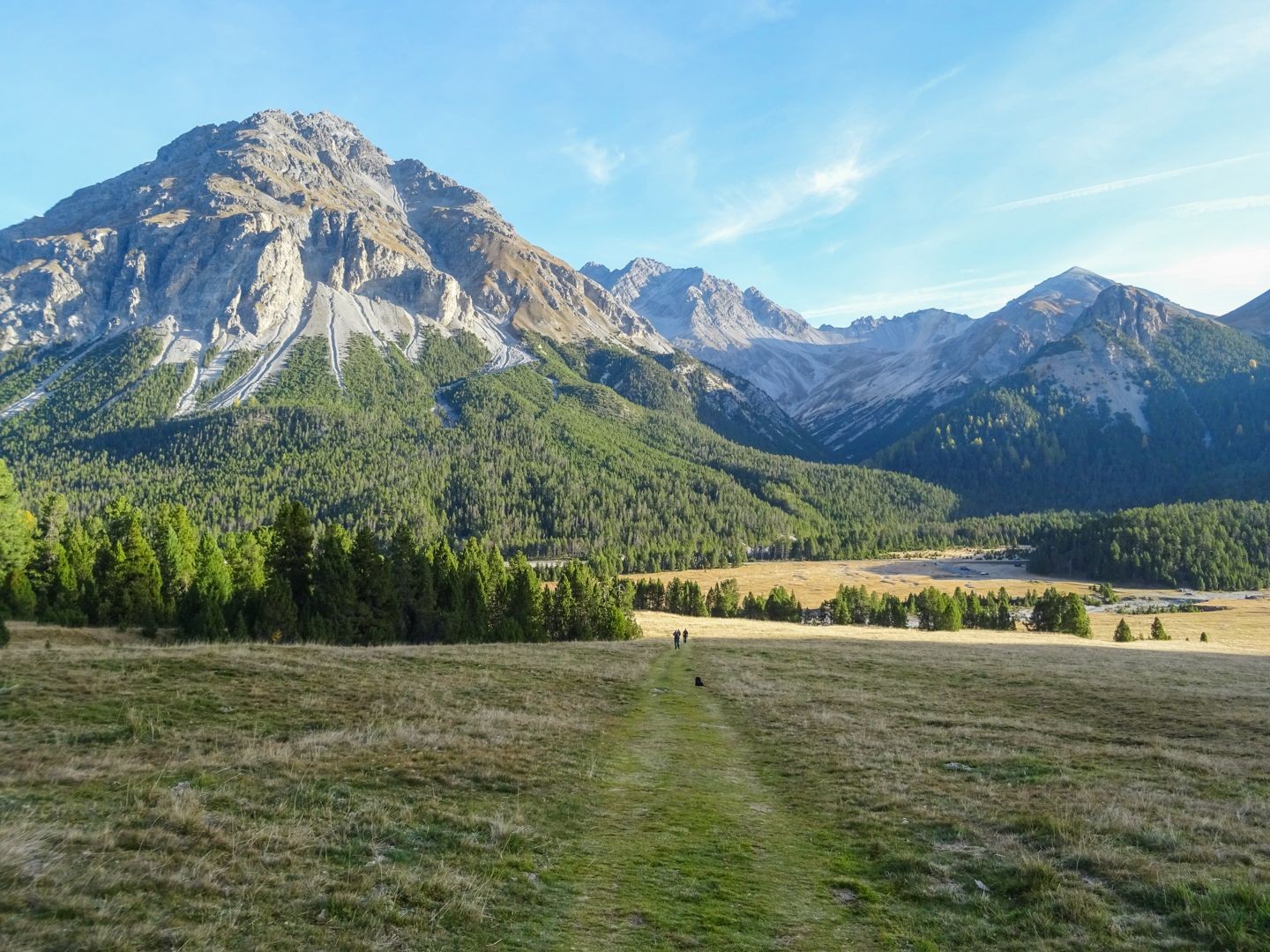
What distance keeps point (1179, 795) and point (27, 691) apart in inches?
1231

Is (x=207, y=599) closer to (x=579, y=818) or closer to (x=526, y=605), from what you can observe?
(x=526, y=605)

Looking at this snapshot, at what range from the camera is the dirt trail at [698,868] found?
942cm

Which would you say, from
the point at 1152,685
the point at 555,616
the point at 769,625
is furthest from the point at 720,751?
the point at 769,625

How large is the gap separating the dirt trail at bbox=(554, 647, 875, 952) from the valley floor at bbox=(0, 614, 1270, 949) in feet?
0.20

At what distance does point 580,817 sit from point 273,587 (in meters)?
48.4

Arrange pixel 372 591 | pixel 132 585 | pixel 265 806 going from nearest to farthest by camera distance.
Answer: pixel 265 806
pixel 132 585
pixel 372 591

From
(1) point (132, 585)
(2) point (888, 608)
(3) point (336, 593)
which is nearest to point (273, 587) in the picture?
(3) point (336, 593)

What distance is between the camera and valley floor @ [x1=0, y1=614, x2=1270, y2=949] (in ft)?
28.8

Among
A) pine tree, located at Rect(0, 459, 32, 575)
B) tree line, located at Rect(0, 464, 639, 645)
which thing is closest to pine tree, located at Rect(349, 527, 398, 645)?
tree line, located at Rect(0, 464, 639, 645)

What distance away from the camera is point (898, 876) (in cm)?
1175

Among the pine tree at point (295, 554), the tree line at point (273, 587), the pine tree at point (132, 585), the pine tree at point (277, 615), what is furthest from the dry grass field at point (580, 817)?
the pine tree at point (132, 585)

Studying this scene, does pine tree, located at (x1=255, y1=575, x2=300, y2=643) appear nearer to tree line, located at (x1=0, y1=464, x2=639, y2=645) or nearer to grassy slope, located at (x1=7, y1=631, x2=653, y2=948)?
tree line, located at (x1=0, y1=464, x2=639, y2=645)

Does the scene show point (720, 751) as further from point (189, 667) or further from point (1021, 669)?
point (1021, 669)

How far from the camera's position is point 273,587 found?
5319 centimetres
